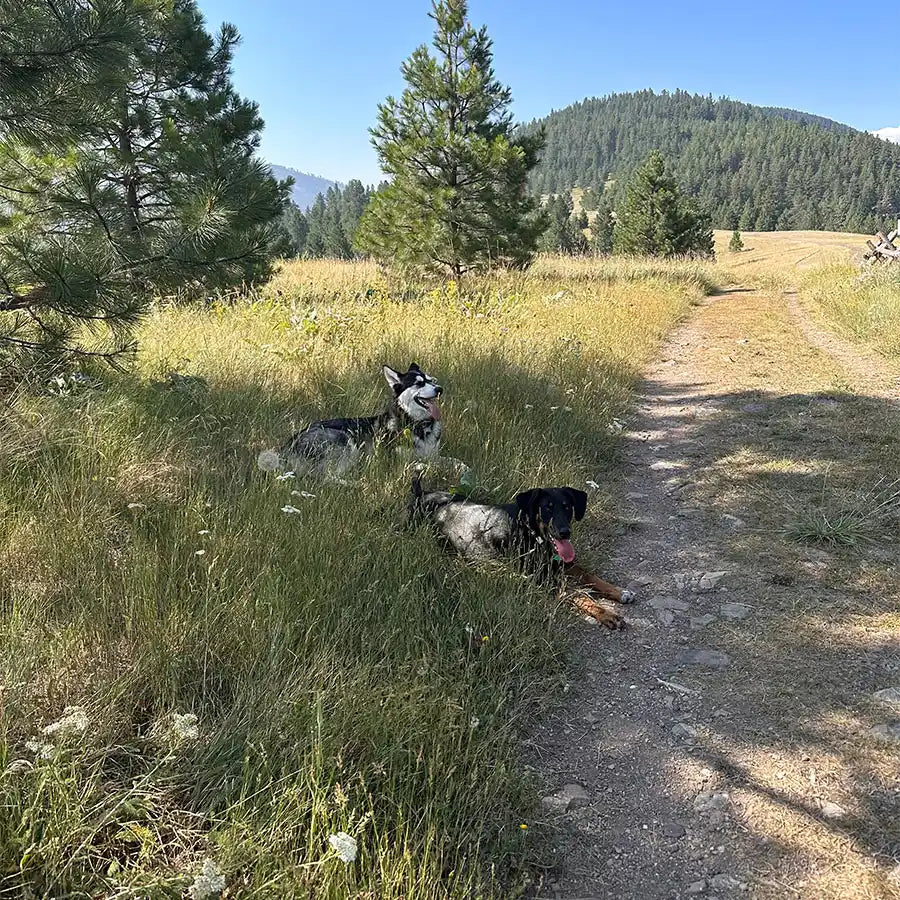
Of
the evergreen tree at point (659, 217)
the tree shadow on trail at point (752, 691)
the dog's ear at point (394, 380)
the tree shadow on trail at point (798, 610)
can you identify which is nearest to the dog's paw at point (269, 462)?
the dog's ear at point (394, 380)

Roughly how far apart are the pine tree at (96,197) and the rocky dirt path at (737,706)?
301 cm

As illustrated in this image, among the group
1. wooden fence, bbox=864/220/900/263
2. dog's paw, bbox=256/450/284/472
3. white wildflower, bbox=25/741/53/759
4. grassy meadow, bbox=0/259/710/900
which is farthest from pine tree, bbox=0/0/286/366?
wooden fence, bbox=864/220/900/263

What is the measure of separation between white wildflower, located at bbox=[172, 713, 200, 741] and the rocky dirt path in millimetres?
991

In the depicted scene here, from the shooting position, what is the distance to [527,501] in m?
2.92

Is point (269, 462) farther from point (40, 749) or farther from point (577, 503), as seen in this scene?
point (40, 749)

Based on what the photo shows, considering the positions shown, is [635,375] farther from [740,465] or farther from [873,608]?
[873,608]

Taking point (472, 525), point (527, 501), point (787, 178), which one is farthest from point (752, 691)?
point (787, 178)

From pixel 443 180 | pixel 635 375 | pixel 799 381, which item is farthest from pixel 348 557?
pixel 443 180

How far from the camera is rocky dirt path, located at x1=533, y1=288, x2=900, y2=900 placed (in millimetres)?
1654

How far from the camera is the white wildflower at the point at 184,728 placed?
4.94 feet

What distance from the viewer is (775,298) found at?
566 inches

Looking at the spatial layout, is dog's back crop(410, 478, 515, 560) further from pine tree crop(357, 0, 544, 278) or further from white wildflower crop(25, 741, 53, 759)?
pine tree crop(357, 0, 544, 278)

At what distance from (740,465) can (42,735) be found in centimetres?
431

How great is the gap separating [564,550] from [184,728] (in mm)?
1702
